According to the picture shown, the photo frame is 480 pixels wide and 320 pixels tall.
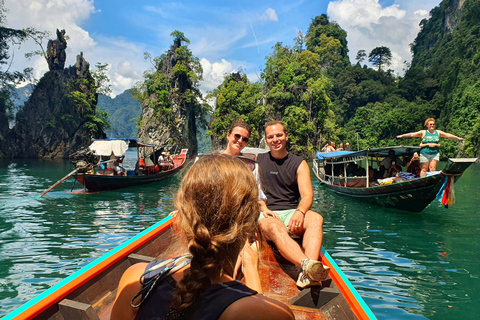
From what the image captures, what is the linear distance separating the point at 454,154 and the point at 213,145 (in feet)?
92.0

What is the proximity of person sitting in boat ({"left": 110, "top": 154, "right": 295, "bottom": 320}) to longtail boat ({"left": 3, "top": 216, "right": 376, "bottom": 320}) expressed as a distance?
0.37 m

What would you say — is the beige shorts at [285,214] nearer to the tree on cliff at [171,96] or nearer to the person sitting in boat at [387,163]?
the person sitting in boat at [387,163]

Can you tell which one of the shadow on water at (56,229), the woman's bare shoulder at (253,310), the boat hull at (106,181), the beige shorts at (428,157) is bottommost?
the shadow on water at (56,229)

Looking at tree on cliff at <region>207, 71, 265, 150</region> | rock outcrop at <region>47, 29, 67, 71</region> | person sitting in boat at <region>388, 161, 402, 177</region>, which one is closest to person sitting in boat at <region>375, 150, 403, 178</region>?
person sitting in boat at <region>388, 161, 402, 177</region>

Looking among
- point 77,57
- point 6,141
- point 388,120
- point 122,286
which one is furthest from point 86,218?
point 388,120

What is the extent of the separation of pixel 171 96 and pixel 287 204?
37.3 metres

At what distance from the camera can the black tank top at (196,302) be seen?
975 mm

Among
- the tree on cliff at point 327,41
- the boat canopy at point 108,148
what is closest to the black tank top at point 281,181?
the boat canopy at point 108,148

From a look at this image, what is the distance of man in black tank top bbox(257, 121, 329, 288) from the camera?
2.95 metres

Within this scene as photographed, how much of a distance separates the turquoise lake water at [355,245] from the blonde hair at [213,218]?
10.8 feet

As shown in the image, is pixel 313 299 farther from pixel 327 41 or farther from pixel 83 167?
pixel 327 41

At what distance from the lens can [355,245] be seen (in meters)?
6.27

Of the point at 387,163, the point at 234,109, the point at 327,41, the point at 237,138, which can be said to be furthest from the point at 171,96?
the point at 327,41

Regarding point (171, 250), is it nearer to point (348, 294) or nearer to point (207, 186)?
point (207, 186)
